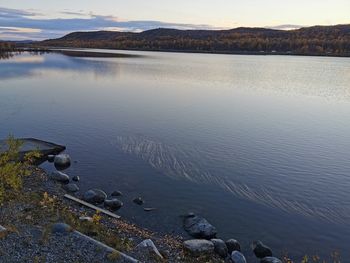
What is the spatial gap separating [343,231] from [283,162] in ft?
23.5

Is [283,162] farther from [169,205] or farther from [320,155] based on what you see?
[169,205]

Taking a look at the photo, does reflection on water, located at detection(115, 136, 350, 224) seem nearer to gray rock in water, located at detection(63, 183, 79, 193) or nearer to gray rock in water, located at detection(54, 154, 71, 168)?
gray rock in water, located at detection(54, 154, 71, 168)

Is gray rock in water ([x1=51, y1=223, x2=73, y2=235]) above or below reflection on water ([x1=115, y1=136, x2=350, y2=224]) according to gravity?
above

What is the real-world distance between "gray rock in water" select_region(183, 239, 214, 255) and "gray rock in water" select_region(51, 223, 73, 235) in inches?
148

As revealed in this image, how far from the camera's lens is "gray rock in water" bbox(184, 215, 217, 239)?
1350 centimetres

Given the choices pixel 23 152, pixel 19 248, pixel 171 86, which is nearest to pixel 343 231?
pixel 19 248

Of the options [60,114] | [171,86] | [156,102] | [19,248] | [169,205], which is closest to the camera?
[19,248]

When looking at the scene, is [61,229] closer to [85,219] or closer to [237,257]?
[85,219]

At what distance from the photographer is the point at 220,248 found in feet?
40.8

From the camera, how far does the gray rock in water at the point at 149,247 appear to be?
1123 centimetres

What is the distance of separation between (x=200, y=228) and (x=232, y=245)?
141 centimetres

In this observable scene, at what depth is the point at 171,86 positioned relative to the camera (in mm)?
51562

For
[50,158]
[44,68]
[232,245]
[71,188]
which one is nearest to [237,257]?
[232,245]

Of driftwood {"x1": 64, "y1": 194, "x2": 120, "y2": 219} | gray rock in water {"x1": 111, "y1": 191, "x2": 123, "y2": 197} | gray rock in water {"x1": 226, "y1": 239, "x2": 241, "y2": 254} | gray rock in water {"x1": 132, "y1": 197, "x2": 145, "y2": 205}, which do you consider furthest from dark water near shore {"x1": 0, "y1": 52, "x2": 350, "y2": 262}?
A: driftwood {"x1": 64, "y1": 194, "x2": 120, "y2": 219}
